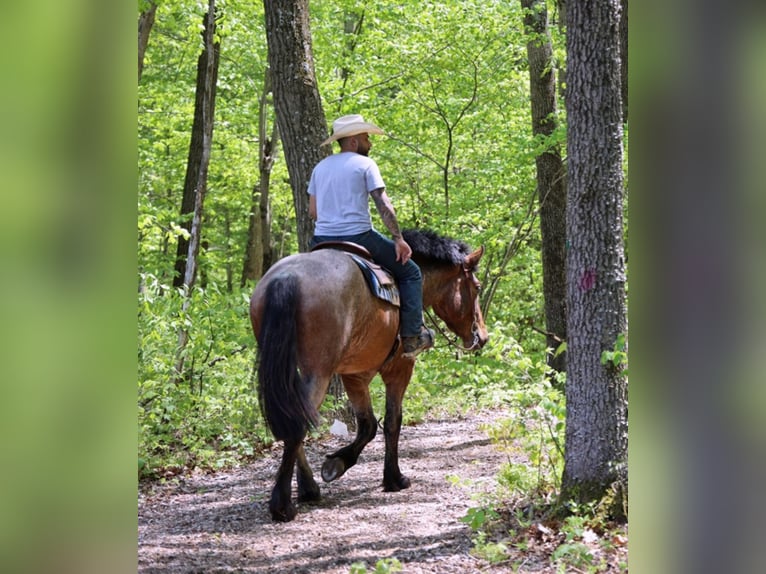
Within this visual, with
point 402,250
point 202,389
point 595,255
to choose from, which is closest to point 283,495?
point 402,250

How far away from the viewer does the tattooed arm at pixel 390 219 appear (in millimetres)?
6434

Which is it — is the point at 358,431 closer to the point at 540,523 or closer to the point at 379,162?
the point at 540,523

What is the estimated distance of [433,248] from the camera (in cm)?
752

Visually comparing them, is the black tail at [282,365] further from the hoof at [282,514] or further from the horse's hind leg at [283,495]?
the hoof at [282,514]

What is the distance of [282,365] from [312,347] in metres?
0.33

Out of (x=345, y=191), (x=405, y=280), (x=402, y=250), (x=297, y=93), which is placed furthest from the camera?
(x=297, y=93)

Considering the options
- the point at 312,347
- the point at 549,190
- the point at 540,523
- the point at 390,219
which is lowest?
the point at 540,523

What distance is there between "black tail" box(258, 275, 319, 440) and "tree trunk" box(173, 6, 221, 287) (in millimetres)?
Result: 5932

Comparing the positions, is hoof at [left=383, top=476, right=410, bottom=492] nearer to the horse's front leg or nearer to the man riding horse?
the horse's front leg

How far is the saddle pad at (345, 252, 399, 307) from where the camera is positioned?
6.23 meters

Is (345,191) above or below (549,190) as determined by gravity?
below
